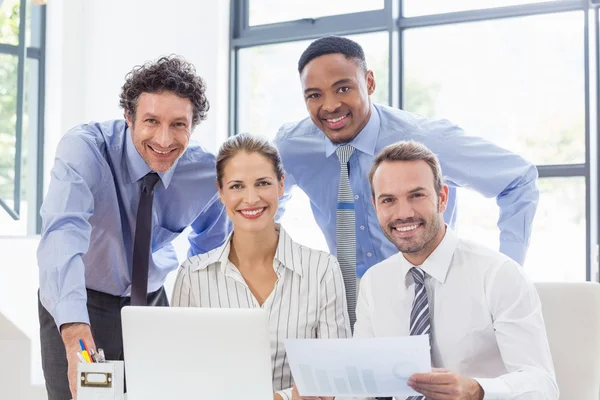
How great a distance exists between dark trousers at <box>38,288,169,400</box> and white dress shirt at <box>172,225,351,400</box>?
390 mm

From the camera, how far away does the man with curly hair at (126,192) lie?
215 centimetres

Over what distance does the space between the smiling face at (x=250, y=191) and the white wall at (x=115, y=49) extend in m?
2.32

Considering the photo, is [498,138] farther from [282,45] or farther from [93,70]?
[93,70]

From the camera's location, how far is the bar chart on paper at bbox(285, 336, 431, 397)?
1.40 metres

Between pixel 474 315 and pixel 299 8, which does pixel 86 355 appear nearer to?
pixel 474 315

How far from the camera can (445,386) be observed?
1518mm

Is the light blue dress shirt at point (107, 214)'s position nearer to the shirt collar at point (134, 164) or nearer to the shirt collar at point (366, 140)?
the shirt collar at point (134, 164)

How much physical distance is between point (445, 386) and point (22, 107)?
3625mm

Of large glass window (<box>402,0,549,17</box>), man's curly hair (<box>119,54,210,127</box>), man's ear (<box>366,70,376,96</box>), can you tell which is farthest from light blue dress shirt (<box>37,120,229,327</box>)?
large glass window (<box>402,0,549,17</box>)

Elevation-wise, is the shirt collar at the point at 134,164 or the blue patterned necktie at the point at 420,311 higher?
the shirt collar at the point at 134,164

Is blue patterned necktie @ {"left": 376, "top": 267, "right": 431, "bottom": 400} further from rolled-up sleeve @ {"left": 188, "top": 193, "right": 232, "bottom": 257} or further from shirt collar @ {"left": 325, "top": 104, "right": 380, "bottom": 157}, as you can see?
rolled-up sleeve @ {"left": 188, "top": 193, "right": 232, "bottom": 257}

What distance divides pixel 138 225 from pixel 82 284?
415mm

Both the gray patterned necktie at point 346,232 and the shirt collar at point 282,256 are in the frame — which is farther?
the gray patterned necktie at point 346,232

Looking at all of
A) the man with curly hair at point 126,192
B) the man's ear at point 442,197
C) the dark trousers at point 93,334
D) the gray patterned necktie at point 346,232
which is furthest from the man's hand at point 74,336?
the man's ear at point 442,197
